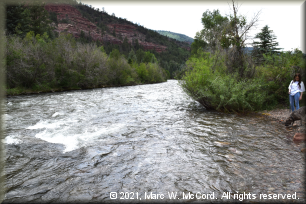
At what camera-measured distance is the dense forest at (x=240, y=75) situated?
36.1 ft

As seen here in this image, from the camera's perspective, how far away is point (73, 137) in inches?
288

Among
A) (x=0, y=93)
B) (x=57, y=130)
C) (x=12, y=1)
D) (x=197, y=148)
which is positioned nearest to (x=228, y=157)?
(x=197, y=148)

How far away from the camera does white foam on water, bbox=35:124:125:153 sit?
6.55 metres

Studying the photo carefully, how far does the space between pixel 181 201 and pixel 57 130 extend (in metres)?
6.76

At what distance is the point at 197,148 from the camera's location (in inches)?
241

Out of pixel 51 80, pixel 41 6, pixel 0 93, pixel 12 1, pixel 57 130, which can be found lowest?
pixel 57 130

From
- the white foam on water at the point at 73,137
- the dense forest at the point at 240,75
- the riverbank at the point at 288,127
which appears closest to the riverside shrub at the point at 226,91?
the dense forest at the point at 240,75

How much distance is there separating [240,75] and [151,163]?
10.7 metres

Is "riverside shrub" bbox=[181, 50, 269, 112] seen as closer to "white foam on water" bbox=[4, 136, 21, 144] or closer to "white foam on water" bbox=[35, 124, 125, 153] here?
"white foam on water" bbox=[35, 124, 125, 153]

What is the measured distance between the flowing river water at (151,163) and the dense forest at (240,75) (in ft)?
8.86

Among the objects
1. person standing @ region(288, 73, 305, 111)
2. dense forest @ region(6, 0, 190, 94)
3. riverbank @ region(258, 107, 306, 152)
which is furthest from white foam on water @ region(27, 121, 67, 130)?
person standing @ region(288, 73, 305, 111)

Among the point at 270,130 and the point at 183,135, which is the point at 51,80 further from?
the point at 270,130

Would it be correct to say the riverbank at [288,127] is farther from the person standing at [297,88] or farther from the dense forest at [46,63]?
the dense forest at [46,63]

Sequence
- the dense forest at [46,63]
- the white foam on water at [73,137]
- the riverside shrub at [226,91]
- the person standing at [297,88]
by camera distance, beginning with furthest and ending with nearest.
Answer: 1. the dense forest at [46,63]
2. the riverside shrub at [226,91]
3. the person standing at [297,88]
4. the white foam on water at [73,137]
